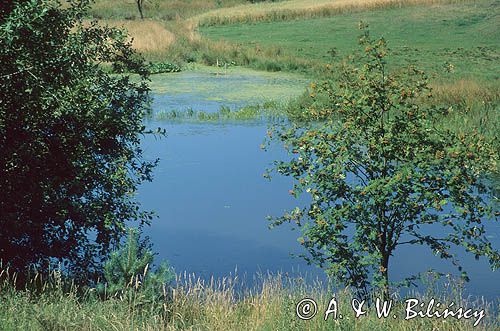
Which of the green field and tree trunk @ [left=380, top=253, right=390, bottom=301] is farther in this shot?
the green field

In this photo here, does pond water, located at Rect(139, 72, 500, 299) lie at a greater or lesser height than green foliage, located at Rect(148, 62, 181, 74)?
lesser

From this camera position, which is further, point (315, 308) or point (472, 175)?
point (472, 175)

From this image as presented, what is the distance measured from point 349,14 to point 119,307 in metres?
55.1

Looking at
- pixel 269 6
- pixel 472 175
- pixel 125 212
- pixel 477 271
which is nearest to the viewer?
pixel 472 175

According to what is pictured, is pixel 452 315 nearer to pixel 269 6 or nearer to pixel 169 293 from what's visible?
pixel 169 293

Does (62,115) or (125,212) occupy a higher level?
(62,115)

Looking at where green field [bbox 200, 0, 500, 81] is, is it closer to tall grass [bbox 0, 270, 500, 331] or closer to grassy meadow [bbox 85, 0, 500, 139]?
grassy meadow [bbox 85, 0, 500, 139]

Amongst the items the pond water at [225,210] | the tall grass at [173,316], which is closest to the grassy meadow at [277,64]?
the tall grass at [173,316]

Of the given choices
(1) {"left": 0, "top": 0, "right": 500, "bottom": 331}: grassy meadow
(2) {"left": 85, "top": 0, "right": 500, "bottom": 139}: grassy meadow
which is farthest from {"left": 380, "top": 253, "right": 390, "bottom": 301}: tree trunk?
(2) {"left": 85, "top": 0, "right": 500, "bottom": 139}: grassy meadow

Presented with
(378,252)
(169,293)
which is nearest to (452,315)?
(378,252)

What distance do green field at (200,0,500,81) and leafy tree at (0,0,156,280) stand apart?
19.8 m

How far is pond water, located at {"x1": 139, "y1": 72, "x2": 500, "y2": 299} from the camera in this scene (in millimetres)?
14242

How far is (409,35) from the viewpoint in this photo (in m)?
47.9

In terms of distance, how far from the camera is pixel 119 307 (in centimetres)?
782
